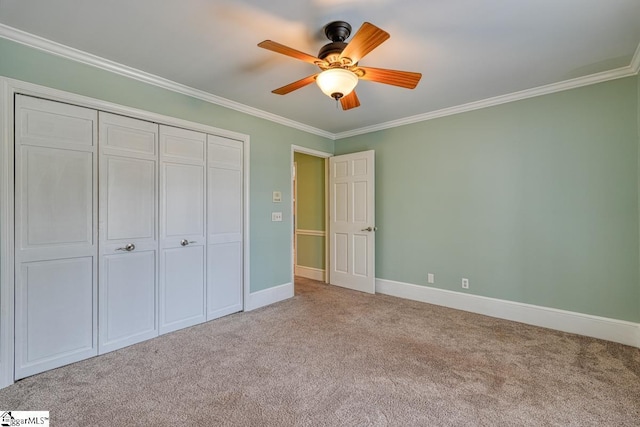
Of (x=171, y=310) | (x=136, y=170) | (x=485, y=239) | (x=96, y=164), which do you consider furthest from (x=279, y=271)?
(x=485, y=239)

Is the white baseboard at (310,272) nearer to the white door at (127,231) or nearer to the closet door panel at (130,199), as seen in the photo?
the white door at (127,231)

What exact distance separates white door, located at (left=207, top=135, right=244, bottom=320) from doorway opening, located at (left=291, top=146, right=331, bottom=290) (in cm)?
151

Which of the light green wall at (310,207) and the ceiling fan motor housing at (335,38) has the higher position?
the ceiling fan motor housing at (335,38)

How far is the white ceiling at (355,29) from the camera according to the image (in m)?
1.85

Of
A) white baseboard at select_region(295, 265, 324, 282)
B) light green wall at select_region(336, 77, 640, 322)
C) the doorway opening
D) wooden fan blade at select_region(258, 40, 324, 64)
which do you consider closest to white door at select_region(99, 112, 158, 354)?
wooden fan blade at select_region(258, 40, 324, 64)

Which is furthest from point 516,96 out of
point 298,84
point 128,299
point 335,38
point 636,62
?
point 128,299

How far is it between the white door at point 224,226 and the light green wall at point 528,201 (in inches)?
84.0

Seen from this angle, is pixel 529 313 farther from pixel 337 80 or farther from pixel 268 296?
pixel 337 80

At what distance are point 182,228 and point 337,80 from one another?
215cm

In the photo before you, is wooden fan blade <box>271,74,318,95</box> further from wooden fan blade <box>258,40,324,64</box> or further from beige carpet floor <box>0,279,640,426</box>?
beige carpet floor <box>0,279,640,426</box>

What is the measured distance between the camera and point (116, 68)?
8.38ft

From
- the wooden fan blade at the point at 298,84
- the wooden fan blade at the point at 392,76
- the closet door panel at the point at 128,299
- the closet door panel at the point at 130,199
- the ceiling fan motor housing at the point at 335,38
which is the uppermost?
the ceiling fan motor housing at the point at 335,38

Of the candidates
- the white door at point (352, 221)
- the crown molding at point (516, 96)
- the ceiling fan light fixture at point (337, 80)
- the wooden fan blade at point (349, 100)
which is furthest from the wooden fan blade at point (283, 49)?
the white door at point (352, 221)

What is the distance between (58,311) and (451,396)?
117 inches
